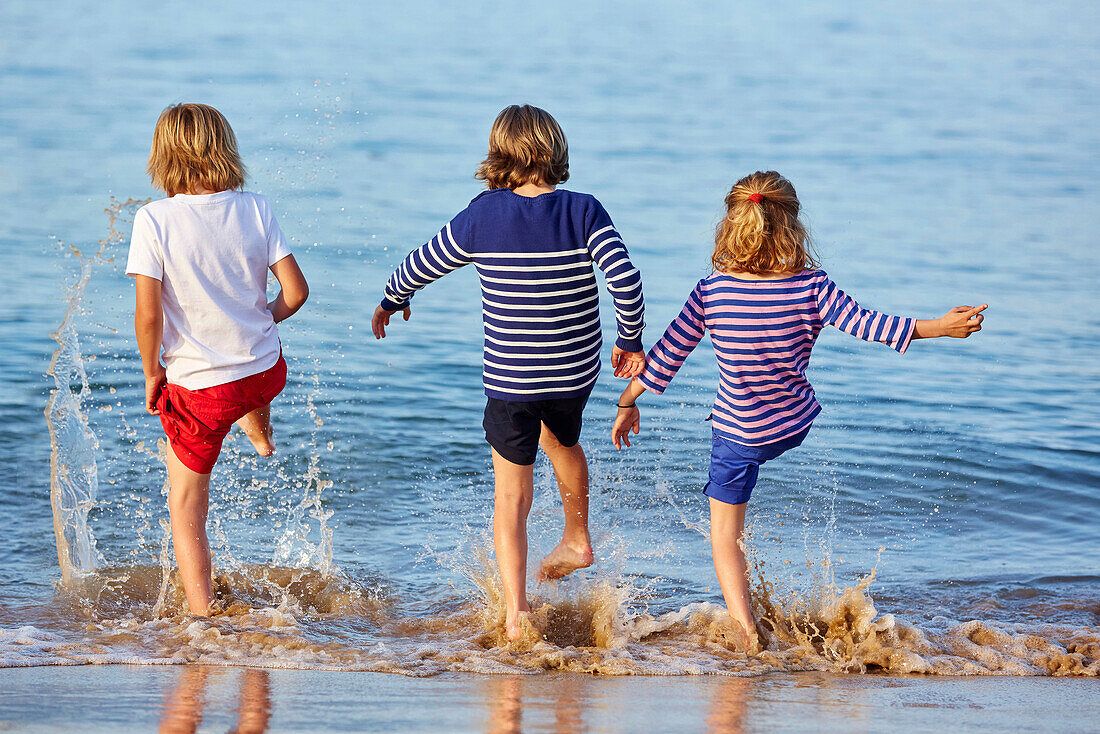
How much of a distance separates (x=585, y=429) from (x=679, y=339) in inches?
118

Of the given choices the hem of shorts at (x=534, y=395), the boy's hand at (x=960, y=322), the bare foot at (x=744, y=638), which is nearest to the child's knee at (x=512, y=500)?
the hem of shorts at (x=534, y=395)

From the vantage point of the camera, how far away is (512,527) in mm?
4047

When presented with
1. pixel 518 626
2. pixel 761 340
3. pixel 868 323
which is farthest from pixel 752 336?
pixel 518 626

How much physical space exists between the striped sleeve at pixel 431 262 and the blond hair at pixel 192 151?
640 mm

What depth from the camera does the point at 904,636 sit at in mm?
4090

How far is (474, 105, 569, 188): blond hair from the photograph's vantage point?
3824mm

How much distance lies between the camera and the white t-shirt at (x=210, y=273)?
3.85m

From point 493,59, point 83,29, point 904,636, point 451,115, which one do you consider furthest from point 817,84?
point 904,636

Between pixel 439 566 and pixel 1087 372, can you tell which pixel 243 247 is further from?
pixel 1087 372

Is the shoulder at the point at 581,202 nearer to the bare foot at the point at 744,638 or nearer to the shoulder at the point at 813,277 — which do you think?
the shoulder at the point at 813,277

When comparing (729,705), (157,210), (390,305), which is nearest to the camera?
(729,705)

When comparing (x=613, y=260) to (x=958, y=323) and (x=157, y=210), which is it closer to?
(x=958, y=323)

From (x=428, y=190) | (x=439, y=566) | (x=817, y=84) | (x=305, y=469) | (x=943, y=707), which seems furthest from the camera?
(x=817, y=84)

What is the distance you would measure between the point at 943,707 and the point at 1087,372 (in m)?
5.70
